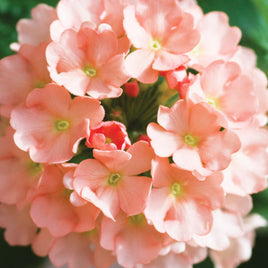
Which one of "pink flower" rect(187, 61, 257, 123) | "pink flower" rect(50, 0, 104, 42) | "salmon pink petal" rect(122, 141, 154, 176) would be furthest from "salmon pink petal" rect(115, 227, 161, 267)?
"pink flower" rect(50, 0, 104, 42)

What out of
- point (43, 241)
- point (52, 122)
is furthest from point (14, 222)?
point (52, 122)

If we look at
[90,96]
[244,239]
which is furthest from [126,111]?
[244,239]

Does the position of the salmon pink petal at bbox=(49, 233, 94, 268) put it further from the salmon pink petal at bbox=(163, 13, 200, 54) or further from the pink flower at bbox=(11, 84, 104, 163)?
the salmon pink petal at bbox=(163, 13, 200, 54)

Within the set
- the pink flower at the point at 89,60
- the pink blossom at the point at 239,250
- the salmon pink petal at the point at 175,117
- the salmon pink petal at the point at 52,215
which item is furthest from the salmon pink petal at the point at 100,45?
the pink blossom at the point at 239,250

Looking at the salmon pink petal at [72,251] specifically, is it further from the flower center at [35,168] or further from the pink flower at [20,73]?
the pink flower at [20,73]

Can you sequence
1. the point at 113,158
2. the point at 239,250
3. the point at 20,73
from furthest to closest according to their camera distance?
the point at 239,250
the point at 20,73
the point at 113,158

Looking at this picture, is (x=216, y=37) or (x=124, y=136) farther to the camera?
(x=216, y=37)

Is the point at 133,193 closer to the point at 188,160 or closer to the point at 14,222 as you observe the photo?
the point at 188,160
